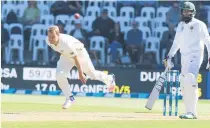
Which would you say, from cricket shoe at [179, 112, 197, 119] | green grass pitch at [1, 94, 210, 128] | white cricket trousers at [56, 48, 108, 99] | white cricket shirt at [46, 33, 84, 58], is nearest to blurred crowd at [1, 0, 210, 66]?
green grass pitch at [1, 94, 210, 128]

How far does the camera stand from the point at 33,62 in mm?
19469

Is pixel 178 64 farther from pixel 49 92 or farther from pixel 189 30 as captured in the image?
pixel 189 30

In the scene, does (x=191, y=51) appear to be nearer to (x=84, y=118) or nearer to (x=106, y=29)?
(x=84, y=118)

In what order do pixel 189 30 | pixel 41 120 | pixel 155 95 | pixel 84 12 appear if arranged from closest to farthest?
pixel 41 120 → pixel 189 30 → pixel 155 95 → pixel 84 12

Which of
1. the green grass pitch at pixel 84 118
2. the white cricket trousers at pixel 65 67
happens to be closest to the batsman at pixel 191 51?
the green grass pitch at pixel 84 118

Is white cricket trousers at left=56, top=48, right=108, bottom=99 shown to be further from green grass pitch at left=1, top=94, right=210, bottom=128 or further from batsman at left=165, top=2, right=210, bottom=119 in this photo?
Answer: batsman at left=165, top=2, right=210, bottom=119

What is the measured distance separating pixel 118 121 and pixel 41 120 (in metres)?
1.06

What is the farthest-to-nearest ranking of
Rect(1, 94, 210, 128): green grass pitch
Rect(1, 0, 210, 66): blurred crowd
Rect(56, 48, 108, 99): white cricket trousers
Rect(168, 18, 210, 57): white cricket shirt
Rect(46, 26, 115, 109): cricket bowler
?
Rect(1, 0, 210, 66): blurred crowd
Rect(56, 48, 108, 99): white cricket trousers
Rect(46, 26, 115, 109): cricket bowler
Rect(168, 18, 210, 57): white cricket shirt
Rect(1, 94, 210, 128): green grass pitch

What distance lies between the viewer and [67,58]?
12.4 metres

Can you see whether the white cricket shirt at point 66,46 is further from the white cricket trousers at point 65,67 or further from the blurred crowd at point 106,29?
the blurred crowd at point 106,29

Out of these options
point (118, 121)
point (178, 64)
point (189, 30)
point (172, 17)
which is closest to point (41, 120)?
point (118, 121)

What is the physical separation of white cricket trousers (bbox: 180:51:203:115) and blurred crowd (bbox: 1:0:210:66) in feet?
25.3

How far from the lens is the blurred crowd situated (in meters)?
19.6

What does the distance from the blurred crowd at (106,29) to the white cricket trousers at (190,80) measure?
771 centimetres
